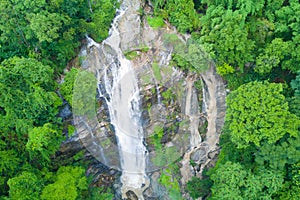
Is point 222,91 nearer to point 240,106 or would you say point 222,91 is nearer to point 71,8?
point 240,106

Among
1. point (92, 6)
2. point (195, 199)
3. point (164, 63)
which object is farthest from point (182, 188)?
point (92, 6)

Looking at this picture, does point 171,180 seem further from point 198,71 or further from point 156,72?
point 198,71

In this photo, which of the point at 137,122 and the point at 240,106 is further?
the point at 137,122

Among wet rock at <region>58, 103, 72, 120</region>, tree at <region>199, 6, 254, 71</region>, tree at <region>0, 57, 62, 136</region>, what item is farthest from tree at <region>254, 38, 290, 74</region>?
tree at <region>0, 57, 62, 136</region>

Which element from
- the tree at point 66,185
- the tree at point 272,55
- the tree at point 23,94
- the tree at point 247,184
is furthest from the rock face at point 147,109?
the tree at point 247,184

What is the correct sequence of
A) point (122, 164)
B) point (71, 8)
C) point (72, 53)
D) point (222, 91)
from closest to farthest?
point (71, 8) < point (72, 53) < point (222, 91) < point (122, 164)

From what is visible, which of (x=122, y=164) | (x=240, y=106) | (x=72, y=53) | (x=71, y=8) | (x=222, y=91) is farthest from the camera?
(x=122, y=164)

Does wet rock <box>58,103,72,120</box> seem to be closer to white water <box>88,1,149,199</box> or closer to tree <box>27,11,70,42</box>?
white water <box>88,1,149,199</box>
